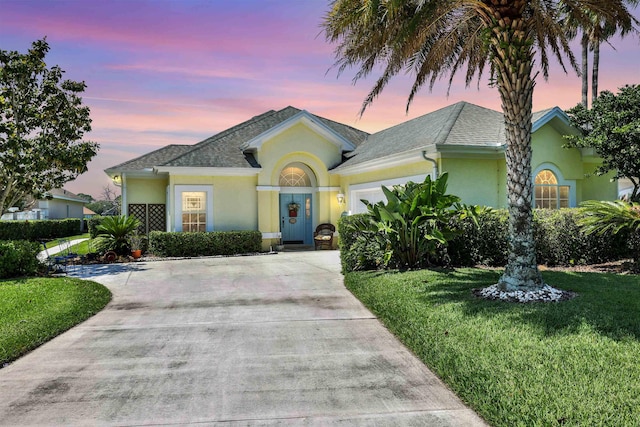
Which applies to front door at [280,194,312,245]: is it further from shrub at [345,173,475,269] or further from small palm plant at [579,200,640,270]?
small palm plant at [579,200,640,270]

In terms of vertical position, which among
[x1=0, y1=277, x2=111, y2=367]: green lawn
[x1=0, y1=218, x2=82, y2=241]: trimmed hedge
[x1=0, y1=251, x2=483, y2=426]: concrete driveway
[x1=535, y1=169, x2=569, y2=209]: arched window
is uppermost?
[x1=535, y1=169, x2=569, y2=209]: arched window

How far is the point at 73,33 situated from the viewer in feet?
40.0

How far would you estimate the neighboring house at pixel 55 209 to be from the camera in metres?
41.0

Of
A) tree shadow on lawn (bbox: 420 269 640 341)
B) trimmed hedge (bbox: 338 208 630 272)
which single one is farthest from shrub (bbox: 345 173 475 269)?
tree shadow on lawn (bbox: 420 269 640 341)

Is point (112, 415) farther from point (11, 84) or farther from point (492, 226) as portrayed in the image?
point (11, 84)

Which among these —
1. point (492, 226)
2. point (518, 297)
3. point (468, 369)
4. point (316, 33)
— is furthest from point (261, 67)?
point (468, 369)

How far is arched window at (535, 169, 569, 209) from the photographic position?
14178mm

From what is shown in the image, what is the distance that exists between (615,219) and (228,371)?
31.5 ft

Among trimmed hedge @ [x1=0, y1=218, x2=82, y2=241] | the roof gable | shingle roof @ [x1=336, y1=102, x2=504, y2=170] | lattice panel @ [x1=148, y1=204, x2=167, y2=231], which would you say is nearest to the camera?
shingle roof @ [x1=336, y1=102, x2=504, y2=170]

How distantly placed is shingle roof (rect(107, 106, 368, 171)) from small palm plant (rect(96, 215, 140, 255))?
2904mm

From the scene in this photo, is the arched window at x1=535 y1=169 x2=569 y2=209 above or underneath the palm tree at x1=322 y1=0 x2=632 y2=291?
underneath

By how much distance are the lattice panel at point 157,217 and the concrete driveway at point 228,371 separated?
39.6ft

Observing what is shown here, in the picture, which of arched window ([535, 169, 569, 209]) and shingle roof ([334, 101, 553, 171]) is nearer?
shingle roof ([334, 101, 553, 171])

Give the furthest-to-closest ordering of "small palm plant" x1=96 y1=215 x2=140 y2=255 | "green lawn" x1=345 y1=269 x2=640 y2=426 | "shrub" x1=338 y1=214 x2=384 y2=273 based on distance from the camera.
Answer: "small palm plant" x1=96 y1=215 x2=140 y2=255
"shrub" x1=338 y1=214 x2=384 y2=273
"green lawn" x1=345 y1=269 x2=640 y2=426
